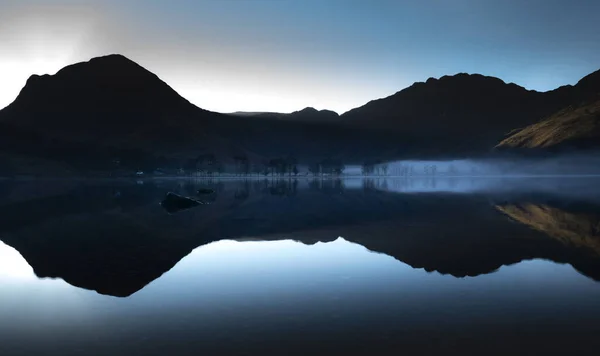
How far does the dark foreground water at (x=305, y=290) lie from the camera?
1473cm

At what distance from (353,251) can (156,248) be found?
13349 millimetres

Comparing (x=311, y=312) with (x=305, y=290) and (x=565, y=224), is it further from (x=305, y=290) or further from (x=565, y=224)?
(x=565, y=224)

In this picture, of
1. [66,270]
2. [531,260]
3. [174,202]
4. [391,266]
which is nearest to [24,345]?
[66,270]

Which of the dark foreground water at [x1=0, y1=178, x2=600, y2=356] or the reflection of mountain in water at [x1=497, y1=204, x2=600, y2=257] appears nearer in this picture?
the dark foreground water at [x1=0, y1=178, x2=600, y2=356]

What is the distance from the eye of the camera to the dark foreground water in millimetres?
14727

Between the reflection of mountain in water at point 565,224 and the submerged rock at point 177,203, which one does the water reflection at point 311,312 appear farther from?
the submerged rock at point 177,203

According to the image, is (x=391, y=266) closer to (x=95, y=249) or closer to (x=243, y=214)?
(x=95, y=249)

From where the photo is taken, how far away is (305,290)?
21281 mm

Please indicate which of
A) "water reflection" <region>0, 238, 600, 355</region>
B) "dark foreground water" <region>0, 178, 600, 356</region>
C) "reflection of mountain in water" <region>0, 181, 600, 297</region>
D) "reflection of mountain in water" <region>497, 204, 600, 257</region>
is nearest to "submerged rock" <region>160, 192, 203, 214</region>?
"reflection of mountain in water" <region>0, 181, 600, 297</region>

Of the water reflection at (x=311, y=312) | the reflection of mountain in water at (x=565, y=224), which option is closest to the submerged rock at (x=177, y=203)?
the reflection of mountain in water at (x=565, y=224)

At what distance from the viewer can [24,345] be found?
14.7 meters

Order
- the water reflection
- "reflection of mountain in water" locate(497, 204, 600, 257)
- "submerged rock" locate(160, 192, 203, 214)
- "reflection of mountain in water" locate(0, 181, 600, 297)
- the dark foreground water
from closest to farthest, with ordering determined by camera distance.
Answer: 1. the water reflection
2. the dark foreground water
3. "reflection of mountain in water" locate(0, 181, 600, 297)
4. "reflection of mountain in water" locate(497, 204, 600, 257)
5. "submerged rock" locate(160, 192, 203, 214)

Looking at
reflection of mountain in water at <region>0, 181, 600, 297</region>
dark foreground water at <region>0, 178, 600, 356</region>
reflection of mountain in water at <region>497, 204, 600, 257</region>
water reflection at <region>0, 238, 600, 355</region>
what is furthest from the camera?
reflection of mountain in water at <region>497, 204, 600, 257</region>

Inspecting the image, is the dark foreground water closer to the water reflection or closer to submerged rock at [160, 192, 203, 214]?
the water reflection
